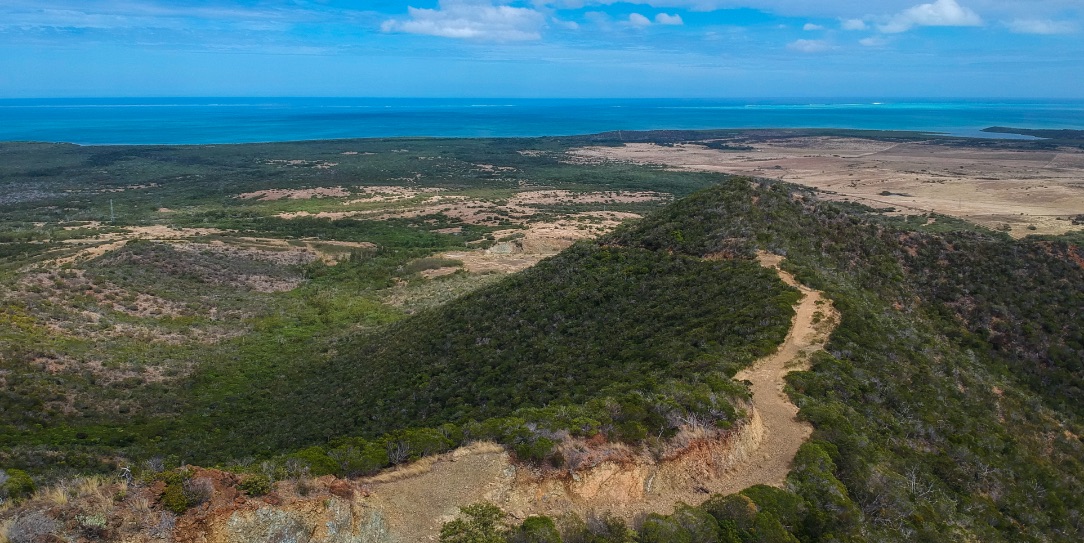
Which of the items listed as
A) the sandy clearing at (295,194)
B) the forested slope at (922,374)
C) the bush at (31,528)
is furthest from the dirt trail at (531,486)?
the sandy clearing at (295,194)

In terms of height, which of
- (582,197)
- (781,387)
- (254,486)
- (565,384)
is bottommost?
(565,384)

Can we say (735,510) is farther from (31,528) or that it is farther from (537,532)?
(31,528)

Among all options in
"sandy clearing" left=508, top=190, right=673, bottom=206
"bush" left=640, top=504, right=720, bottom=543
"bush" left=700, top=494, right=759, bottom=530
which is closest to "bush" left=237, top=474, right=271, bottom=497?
"bush" left=640, top=504, right=720, bottom=543

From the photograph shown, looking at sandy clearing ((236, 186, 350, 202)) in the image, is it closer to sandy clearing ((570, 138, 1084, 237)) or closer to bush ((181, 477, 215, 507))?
sandy clearing ((570, 138, 1084, 237))

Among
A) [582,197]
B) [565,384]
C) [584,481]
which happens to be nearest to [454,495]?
[584,481]

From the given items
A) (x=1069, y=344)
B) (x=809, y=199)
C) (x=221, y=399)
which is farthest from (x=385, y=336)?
(x=1069, y=344)

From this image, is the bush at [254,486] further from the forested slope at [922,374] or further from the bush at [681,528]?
the forested slope at [922,374]

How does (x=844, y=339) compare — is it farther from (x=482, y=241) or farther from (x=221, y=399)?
(x=482, y=241)

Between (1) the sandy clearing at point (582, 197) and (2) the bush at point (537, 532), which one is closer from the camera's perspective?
(2) the bush at point (537, 532)
